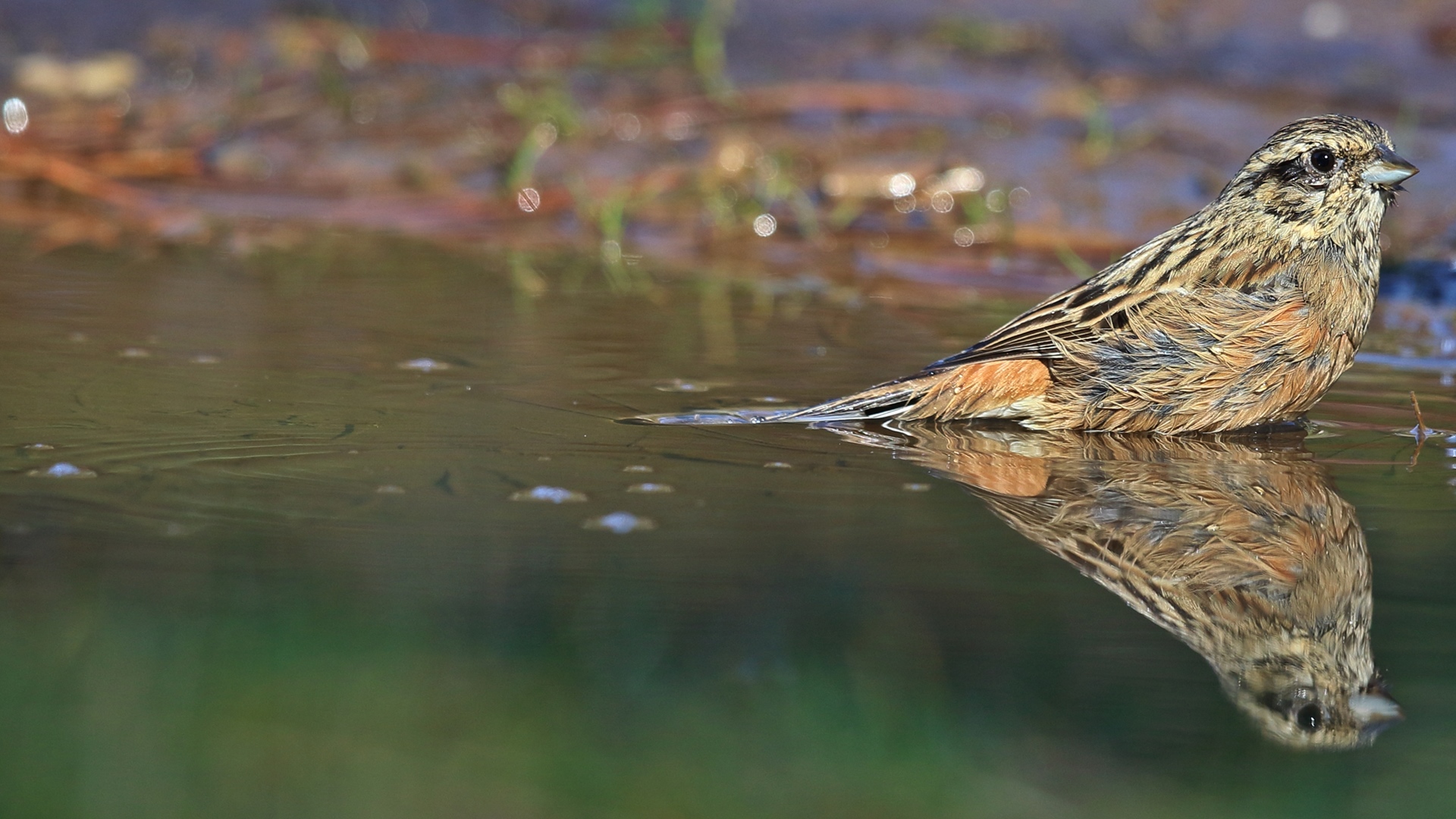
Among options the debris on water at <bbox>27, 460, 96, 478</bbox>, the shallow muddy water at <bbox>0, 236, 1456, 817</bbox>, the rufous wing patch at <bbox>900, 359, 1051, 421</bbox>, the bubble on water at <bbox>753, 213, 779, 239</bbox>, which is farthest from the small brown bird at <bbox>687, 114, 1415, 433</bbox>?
the bubble on water at <bbox>753, 213, 779, 239</bbox>

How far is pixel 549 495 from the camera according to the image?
3676 millimetres

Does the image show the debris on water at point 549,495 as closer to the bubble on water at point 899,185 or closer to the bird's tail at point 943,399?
the bird's tail at point 943,399

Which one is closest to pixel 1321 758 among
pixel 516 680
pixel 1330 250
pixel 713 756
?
pixel 713 756

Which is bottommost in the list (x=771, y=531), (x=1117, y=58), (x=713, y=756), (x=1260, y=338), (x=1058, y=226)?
(x=713, y=756)

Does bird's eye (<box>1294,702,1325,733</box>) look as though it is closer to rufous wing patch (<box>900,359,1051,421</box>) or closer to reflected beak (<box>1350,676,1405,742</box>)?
reflected beak (<box>1350,676,1405,742</box>)

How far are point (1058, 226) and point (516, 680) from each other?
627cm

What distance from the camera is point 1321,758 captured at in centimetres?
247

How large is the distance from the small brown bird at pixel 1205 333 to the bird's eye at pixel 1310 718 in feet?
6.79

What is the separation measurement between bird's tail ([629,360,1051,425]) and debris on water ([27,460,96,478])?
1.45 meters

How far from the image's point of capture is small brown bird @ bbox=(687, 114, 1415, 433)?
4.63 m


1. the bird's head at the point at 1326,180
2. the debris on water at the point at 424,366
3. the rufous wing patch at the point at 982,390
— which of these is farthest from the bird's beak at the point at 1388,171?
the debris on water at the point at 424,366

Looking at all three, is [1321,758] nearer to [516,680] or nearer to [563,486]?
[516,680]

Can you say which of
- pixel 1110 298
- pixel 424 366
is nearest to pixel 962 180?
pixel 1110 298

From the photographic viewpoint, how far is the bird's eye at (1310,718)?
2580mm
